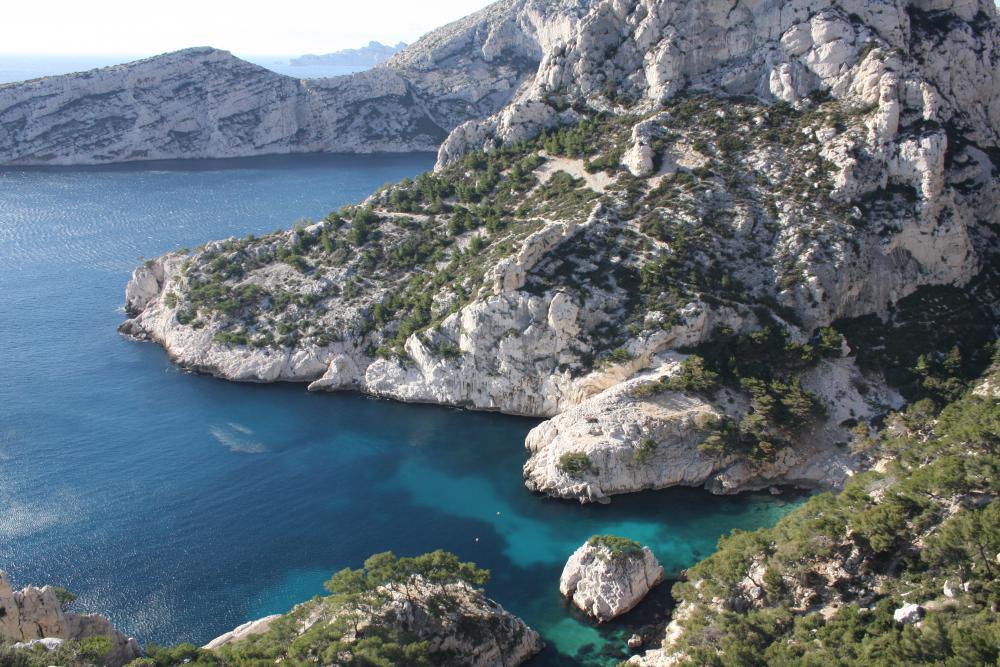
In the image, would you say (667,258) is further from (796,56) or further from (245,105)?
(245,105)

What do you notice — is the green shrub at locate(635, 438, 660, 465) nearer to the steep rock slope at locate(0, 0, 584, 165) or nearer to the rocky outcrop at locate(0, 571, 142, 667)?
the rocky outcrop at locate(0, 571, 142, 667)

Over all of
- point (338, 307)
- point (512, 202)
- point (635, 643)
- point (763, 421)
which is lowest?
point (635, 643)

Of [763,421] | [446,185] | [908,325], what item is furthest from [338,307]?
[908,325]

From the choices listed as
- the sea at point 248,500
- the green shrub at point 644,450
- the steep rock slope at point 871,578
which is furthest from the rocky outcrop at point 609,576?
the green shrub at point 644,450

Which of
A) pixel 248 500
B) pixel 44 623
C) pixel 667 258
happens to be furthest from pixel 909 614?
pixel 248 500

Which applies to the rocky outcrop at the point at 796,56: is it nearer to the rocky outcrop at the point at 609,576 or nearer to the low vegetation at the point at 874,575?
the low vegetation at the point at 874,575

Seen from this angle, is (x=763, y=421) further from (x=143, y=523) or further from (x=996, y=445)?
(x=143, y=523)

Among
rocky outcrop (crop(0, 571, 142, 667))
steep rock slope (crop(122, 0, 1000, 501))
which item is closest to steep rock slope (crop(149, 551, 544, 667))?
rocky outcrop (crop(0, 571, 142, 667))
